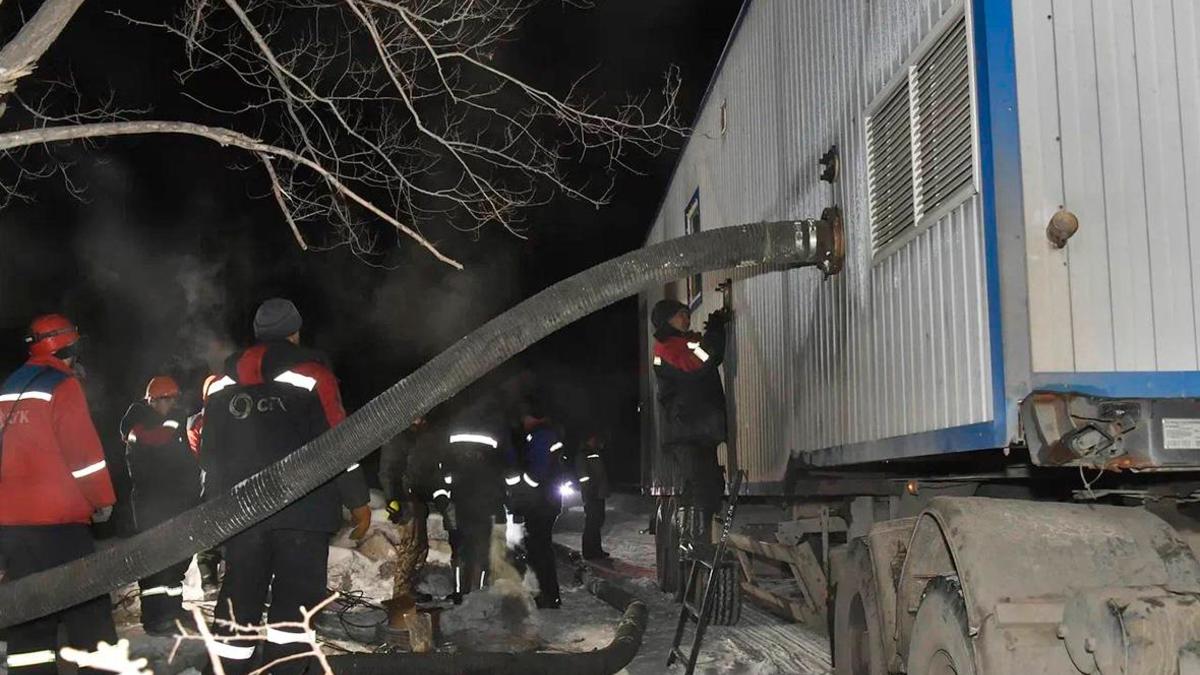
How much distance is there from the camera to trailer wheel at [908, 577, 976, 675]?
3.82 m

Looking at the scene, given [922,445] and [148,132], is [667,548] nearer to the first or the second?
[148,132]

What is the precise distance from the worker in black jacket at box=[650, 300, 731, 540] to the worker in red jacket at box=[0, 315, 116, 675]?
13.7 ft

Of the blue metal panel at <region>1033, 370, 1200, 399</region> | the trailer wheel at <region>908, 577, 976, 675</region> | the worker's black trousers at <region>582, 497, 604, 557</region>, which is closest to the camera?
the blue metal panel at <region>1033, 370, 1200, 399</region>

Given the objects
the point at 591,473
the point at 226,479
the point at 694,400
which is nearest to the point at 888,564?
the point at 226,479

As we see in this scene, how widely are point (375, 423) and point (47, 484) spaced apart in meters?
1.83

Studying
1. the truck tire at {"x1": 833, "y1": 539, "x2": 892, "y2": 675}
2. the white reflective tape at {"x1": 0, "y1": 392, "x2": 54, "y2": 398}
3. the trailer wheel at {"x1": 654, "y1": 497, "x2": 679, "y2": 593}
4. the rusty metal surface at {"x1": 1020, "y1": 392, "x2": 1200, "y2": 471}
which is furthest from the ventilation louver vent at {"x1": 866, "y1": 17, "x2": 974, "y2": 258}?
the trailer wheel at {"x1": 654, "y1": 497, "x2": 679, "y2": 593}

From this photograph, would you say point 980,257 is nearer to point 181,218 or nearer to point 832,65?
point 832,65

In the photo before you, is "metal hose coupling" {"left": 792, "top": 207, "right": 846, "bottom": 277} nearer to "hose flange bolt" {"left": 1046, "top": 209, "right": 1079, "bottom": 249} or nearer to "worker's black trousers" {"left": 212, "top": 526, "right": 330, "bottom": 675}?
"hose flange bolt" {"left": 1046, "top": 209, "right": 1079, "bottom": 249}

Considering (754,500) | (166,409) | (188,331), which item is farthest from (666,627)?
(188,331)

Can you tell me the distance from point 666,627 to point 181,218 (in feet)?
60.0

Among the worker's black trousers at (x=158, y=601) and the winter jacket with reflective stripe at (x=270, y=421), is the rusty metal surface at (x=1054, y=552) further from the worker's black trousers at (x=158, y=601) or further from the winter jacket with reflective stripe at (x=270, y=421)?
the worker's black trousers at (x=158, y=601)

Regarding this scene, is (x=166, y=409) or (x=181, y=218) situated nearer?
(x=166, y=409)

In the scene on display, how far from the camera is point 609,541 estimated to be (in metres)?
19.5

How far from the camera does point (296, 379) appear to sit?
559cm
